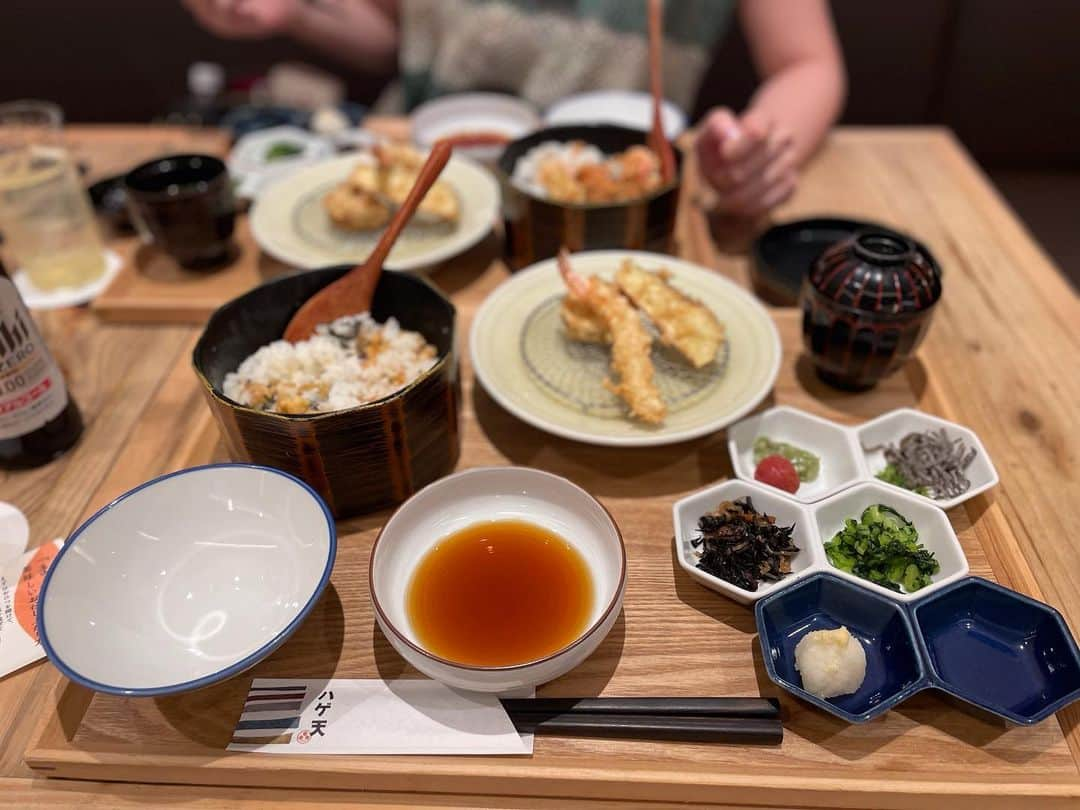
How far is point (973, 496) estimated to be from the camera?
1.34 meters

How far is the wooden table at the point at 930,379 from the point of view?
1130 millimetres

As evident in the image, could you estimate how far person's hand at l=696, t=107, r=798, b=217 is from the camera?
6.63 feet

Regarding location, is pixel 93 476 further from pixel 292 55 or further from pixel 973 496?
pixel 292 55

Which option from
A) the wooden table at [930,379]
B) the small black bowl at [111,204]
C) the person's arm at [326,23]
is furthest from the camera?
the person's arm at [326,23]

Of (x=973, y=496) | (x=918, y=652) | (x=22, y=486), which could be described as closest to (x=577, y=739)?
(x=918, y=652)

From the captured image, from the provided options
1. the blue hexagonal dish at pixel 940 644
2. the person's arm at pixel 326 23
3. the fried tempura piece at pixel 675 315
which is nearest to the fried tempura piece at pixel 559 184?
the fried tempura piece at pixel 675 315

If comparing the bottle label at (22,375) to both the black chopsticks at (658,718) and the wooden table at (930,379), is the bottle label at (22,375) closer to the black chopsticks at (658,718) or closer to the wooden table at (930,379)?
the wooden table at (930,379)

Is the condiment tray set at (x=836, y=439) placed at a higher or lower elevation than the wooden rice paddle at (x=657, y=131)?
lower

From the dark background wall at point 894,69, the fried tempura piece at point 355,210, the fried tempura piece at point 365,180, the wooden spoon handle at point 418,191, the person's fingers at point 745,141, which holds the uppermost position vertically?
the wooden spoon handle at point 418,191

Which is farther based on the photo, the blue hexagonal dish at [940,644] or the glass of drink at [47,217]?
the glass of drink at [47,217]

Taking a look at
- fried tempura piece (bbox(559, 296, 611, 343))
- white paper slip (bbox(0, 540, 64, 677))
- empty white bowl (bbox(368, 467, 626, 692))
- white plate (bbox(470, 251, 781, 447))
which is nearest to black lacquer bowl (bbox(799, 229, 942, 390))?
white plate (bbox(470, 251, 781, 447))

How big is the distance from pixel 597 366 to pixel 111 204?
1675 mm

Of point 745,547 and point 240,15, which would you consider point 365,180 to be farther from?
point 745,547

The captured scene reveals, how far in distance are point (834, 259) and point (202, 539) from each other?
4.42 ft
